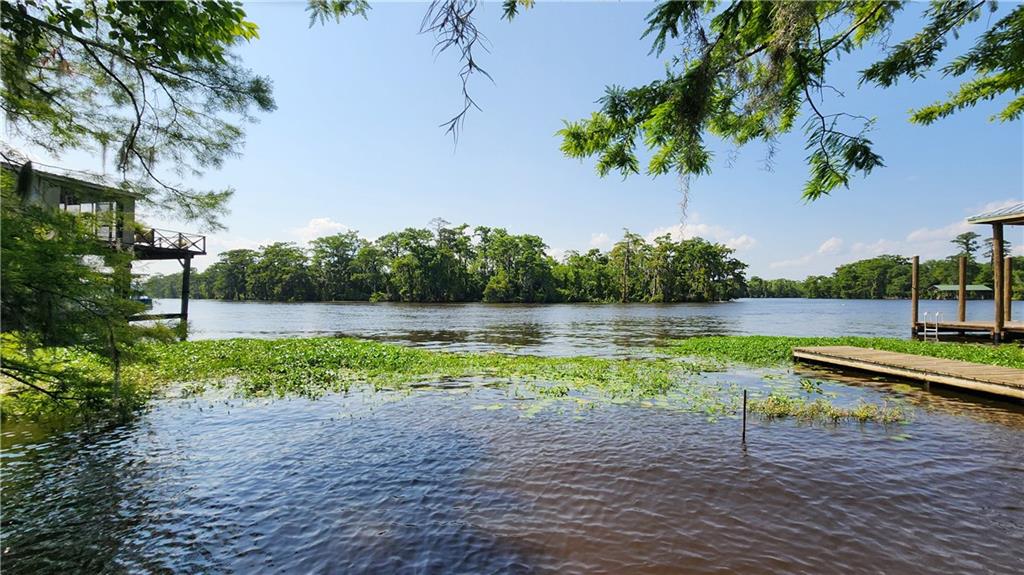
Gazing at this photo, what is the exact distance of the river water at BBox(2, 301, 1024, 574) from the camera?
5023mm

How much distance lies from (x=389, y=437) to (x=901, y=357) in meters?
17.6

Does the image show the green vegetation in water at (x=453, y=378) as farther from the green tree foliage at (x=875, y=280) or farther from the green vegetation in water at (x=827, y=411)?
the green tree foliage at (x=875, y=280)

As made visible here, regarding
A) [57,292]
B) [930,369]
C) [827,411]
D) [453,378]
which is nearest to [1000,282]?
[930,369]

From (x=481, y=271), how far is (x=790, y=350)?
9564cm

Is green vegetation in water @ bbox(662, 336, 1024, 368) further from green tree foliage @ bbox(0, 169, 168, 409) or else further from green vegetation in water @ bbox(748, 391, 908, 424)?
green tree foliage @ bbox(0, 169, 168, 409)

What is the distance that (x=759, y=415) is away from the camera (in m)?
10.4

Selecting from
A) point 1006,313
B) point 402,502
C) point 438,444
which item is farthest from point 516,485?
point 1006,313

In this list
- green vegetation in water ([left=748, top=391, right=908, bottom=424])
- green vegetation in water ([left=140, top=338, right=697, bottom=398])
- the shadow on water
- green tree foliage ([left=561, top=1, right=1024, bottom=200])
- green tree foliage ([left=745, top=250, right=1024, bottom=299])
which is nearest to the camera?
green tree foliage ([left=561, top=1, right=1024, bottom=200])

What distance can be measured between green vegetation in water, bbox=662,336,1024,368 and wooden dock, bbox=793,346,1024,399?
1.84m

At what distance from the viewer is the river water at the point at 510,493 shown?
5.02 meters

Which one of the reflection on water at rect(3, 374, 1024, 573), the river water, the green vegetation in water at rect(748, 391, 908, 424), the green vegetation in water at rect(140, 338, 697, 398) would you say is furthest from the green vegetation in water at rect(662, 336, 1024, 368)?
the reflection on water at rect(3, 374, 1024, 573)

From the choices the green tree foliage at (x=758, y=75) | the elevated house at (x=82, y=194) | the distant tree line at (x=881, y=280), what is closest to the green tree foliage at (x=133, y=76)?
the elevated house at (x=82, y=194)

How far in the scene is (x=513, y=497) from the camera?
6453 millimetres

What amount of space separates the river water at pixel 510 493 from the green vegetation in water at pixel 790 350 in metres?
8.79
